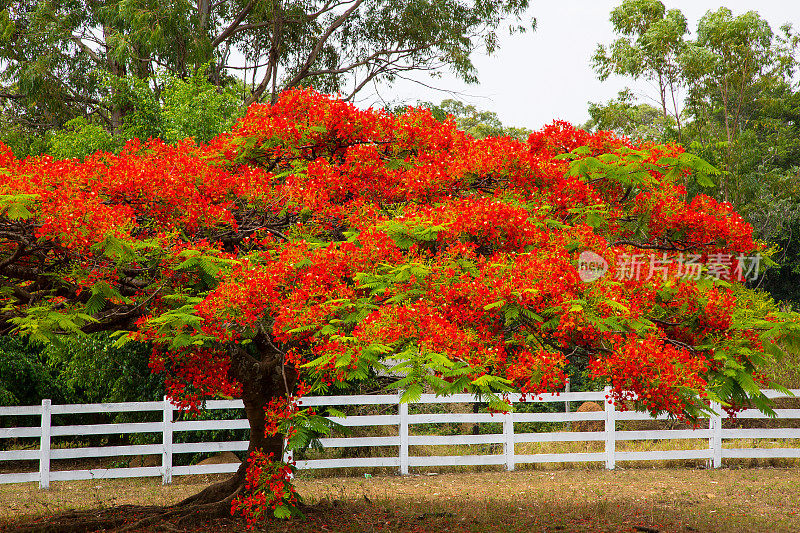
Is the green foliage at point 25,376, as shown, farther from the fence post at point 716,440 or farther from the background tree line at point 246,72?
the fence post at point 716,440

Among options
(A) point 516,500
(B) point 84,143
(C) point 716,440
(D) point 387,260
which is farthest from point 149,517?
(C) point 716,440

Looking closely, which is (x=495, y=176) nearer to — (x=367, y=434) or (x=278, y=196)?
(x=278, y=196)

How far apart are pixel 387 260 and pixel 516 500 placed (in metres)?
5.43

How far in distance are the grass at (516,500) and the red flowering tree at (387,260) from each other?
2330 mm

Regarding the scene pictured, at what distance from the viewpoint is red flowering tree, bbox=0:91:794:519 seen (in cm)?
519

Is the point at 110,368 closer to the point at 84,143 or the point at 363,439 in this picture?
the point at 84,143

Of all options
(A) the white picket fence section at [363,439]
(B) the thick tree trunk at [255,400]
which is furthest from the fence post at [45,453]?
(B) the thick tree trunk at [255,400]

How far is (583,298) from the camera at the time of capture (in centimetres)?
536

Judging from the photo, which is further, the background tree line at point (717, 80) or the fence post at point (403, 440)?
the background tree line at point (717, 80)

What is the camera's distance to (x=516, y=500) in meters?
9.81

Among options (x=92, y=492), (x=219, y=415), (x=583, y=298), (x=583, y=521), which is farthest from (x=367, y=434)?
(x=583, y=298)

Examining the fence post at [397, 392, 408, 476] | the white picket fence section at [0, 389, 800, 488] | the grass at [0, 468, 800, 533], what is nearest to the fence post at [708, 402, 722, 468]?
the white picket fence section at [0, 389, 800, 488]

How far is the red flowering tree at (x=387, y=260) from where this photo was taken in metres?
5.19

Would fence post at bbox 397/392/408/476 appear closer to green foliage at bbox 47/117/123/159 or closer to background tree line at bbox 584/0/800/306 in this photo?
green foliage at bbox 47/117/123/159
